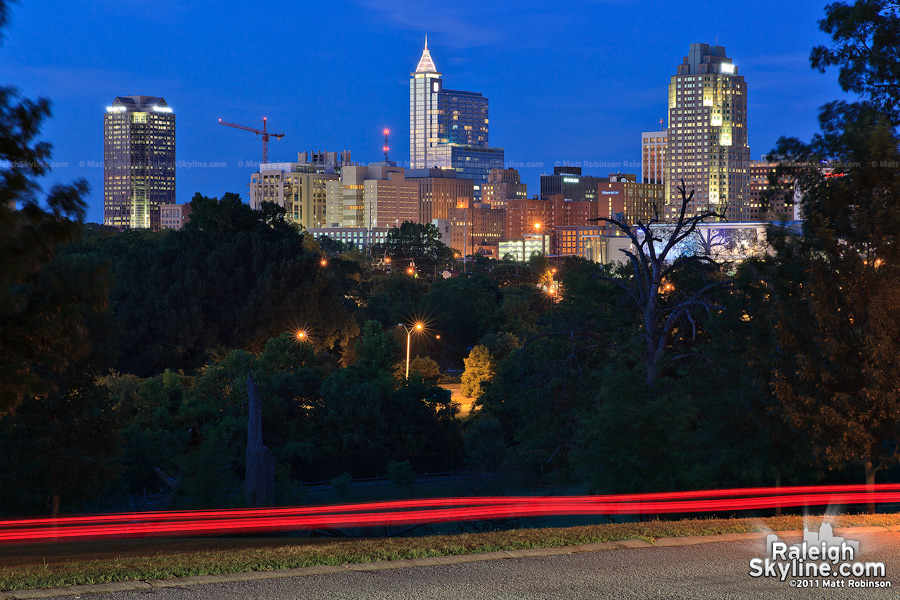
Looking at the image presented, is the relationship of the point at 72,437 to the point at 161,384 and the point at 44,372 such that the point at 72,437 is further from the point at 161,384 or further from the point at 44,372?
the point at 161,384

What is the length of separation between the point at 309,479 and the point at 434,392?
23.7ft

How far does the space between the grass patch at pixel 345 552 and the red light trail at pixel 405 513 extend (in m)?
2.91

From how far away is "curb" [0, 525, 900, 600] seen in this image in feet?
26.7

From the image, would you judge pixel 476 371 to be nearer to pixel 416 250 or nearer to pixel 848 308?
pixel 848 308

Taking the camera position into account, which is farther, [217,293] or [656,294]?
[217,293]

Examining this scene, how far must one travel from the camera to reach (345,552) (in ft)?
31.7

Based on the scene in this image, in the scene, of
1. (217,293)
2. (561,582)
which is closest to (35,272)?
(561,582)

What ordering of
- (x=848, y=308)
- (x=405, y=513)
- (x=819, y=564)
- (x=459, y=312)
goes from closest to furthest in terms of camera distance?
(x=819, y=564) < (x=848, y=308) < (x=405, y=513) < (x=459, y=312)

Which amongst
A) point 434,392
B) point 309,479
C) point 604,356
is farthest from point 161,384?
point 604,356

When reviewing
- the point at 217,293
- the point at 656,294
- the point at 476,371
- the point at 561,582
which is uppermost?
the point at 217,293

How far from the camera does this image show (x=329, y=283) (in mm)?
57469

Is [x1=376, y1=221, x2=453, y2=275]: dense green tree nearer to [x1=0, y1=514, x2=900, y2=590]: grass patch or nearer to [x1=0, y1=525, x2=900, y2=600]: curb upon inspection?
[x1=0, y1=514, x2=900, y2=590]: grass patch

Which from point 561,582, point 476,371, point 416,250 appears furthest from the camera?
point 416,250

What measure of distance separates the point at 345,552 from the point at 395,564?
680mm
